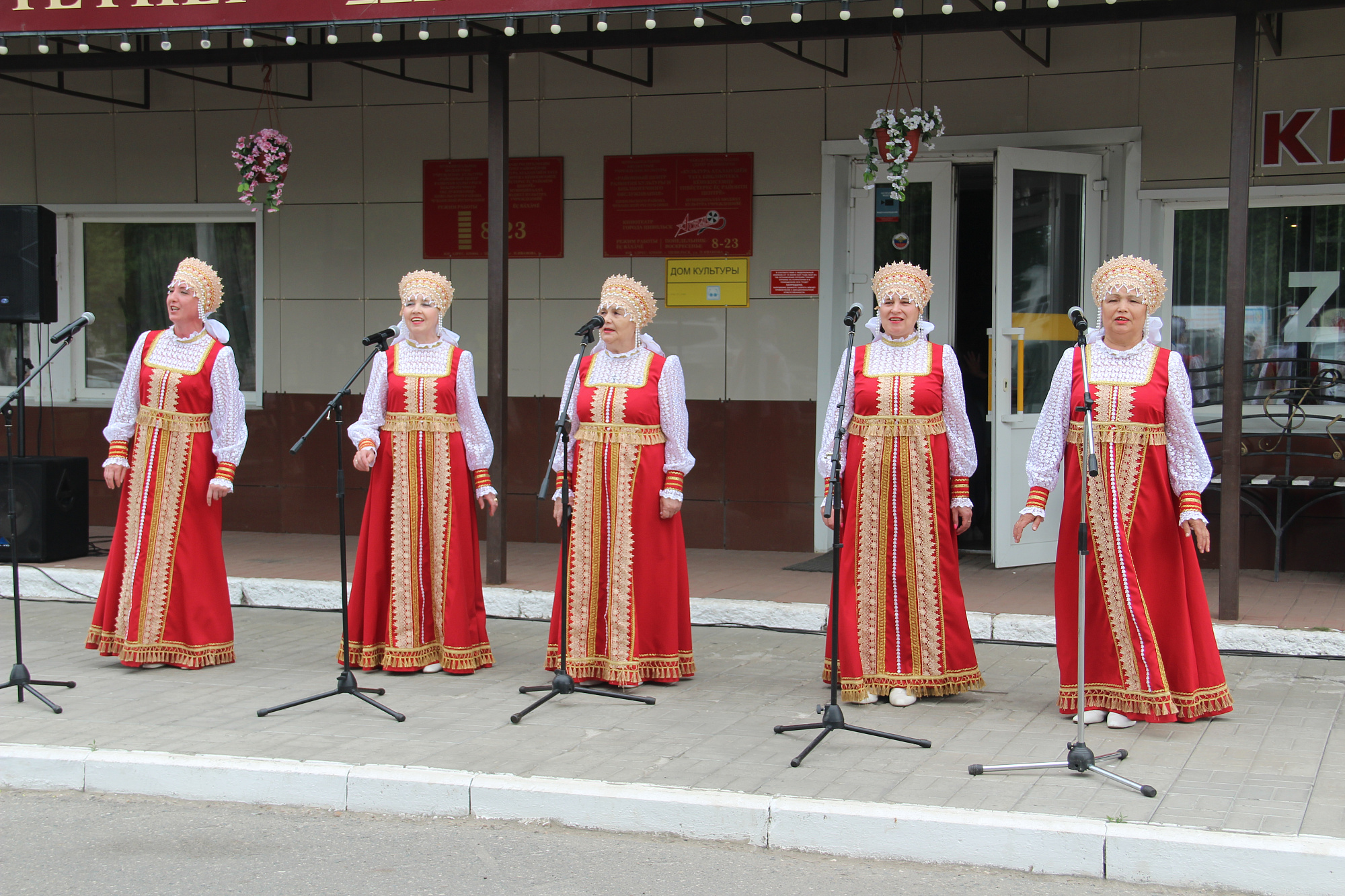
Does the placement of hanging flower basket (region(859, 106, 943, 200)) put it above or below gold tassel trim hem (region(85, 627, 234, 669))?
above

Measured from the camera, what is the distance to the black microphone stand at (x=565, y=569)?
20.2 ft

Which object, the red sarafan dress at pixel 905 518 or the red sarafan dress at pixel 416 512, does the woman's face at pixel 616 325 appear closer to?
the red sarafan dress at pixel 416 512

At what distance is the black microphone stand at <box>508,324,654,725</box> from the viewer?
616 cm

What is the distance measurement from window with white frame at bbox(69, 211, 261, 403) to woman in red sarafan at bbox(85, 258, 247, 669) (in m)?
4.32

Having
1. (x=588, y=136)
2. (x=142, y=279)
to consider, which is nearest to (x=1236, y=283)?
(x=588, y=136)

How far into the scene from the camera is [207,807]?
5246mm

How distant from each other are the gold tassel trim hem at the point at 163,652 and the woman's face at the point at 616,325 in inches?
108

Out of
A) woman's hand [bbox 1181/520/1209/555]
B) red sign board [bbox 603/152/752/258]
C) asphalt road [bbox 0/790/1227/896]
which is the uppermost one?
red sign board [bbox 603/152/752/258]

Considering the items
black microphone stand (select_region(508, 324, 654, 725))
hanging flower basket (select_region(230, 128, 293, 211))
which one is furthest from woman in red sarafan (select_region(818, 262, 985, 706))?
hanging flower basket (select_region(230, 128, 293, 211))

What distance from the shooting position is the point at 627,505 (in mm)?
6609

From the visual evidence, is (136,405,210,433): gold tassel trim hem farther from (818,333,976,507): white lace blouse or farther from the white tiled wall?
the white tiled wall

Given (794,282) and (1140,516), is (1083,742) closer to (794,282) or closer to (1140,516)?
(1140,516)

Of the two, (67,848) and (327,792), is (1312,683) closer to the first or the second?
(327,792)

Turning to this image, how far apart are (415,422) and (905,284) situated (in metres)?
2.56
